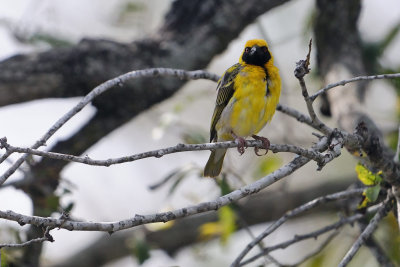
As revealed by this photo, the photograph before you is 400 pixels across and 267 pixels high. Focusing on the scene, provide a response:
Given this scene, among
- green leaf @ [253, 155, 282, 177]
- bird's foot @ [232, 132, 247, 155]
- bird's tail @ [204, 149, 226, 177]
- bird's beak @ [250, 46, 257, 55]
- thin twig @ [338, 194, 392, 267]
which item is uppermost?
bird's beak @ [250, 46, 257, 55]

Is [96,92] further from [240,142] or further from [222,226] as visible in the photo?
[222,226]

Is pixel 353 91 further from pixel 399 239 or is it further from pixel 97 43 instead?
pixel 97 43

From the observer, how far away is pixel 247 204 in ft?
21.6

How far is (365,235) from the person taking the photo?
3.69 meters

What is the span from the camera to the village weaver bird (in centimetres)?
460

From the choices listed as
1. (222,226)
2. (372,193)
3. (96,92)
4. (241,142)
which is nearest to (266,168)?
(222,226)

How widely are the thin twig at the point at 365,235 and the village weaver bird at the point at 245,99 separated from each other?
942mm

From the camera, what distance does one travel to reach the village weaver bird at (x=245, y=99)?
4602mm

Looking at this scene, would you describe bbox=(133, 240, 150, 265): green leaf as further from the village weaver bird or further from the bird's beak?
the bird's beak

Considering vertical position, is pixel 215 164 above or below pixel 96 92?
above

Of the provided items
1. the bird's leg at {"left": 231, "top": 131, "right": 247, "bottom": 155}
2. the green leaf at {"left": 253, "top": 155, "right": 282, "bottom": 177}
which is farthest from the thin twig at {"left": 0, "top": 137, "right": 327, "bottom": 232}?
the green leaf at {"left": 253, "top": 155, "right": 282, "bottom": 177}

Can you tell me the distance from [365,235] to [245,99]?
138cm

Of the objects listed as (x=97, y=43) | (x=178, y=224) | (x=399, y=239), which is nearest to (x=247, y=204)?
(x=178, y=224)

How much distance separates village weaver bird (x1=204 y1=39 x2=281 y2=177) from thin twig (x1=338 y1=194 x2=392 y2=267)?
0.94 metres
